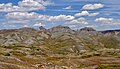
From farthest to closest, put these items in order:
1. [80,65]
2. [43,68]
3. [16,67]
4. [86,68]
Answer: [80,65], [86,68], [43,68], [16,67]

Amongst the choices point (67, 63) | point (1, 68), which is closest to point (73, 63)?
point (67, 63)

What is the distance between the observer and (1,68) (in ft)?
251

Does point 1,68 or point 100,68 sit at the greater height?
point 1,68

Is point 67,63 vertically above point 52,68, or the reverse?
point 52,68

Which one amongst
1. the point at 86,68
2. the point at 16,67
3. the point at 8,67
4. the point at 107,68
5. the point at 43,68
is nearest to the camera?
the point at 8,67

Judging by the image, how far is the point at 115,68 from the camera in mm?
141375

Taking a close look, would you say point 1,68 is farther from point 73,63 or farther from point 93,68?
point 73,63

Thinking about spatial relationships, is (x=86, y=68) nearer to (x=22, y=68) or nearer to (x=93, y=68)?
(x=93, y=68)

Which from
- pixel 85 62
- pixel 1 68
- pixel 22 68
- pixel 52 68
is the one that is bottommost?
pixel 85 62

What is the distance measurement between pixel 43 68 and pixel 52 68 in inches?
286

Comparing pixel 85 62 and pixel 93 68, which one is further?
pixel 85 62

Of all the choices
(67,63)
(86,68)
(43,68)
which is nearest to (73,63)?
(67,63)

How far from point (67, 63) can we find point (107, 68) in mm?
33792

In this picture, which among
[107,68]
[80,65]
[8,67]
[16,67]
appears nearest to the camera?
[8,67]
